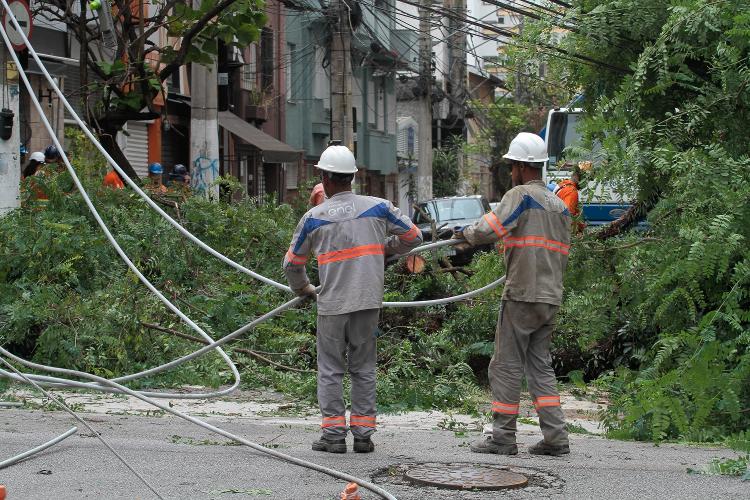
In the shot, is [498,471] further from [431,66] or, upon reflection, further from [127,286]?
[431,66]

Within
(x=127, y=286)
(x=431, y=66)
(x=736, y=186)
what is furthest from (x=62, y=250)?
(x=431, y=66)

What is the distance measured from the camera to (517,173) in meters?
7.12

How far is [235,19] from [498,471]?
10175 millimetres

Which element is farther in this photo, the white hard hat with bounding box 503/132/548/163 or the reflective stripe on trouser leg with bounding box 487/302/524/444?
the white hard hat with bounding box 503/132/548/163

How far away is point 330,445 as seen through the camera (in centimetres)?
673

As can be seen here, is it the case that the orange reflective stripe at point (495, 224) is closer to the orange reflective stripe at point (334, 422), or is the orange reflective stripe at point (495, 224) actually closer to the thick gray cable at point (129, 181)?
the orange reflective stripe at point (334, 422)

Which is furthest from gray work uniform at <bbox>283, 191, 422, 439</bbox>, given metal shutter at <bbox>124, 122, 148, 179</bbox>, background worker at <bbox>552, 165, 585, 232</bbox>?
metal shutter at <bbox>124, 122, 148, 179</bbox>

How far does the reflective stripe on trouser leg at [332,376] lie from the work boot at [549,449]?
1.11 metres

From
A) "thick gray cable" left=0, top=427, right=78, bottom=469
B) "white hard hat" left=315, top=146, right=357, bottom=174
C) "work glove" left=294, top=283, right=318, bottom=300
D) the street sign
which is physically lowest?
"thick gray cable" left=0, top=427, right=78, bottom=469

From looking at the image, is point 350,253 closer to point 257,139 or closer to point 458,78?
point 257,139

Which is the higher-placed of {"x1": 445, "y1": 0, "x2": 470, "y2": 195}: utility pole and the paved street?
{"x1": 445, "y1": 0, "x2": 470, "y2": 195}: utility pole

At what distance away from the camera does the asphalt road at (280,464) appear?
565cm

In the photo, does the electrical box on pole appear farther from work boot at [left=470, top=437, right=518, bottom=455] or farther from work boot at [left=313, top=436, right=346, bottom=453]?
work boot at [left=470, top=437, right=518, bottom=455]

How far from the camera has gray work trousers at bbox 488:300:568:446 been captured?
6.85m
